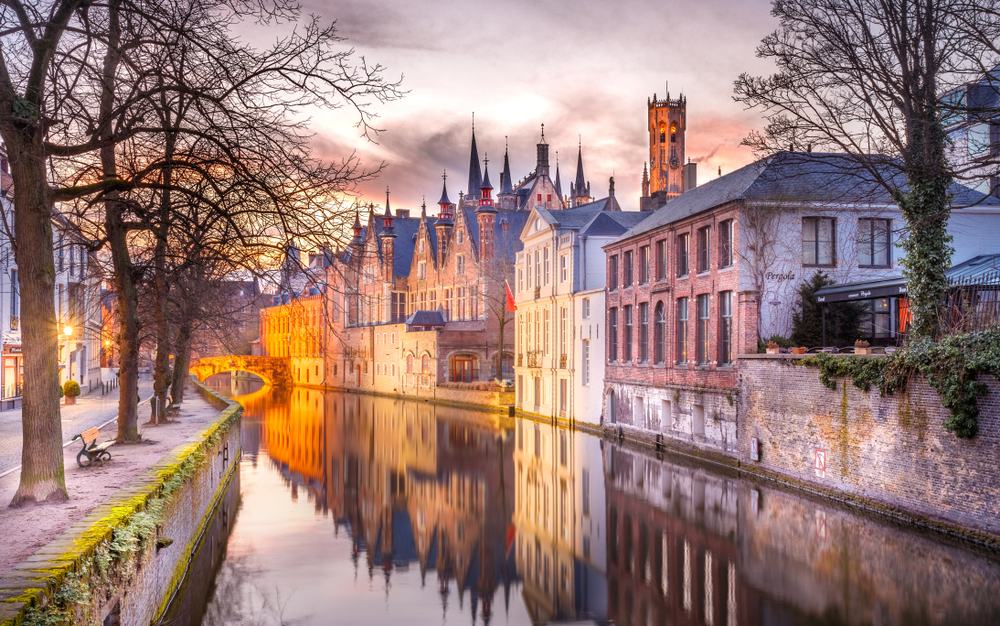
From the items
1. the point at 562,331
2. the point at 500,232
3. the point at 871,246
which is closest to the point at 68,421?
the point at 562,331

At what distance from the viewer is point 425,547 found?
54.9ft

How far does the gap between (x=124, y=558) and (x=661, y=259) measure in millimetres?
24643

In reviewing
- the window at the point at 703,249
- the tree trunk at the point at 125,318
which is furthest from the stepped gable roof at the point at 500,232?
the tree trunk at the point at 125,318

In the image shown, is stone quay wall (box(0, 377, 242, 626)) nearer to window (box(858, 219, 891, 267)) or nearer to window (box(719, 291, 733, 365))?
window (box(719, 291, 733, 365))

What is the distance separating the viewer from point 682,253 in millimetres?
28953

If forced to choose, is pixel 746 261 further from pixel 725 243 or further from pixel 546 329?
pixel 546 329

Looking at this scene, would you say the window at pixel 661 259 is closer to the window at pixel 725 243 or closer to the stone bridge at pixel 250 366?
the window at pixel 725 243

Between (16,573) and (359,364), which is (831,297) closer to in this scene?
(16,573)

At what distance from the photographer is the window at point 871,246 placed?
25000 mm

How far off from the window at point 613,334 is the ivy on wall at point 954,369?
17.9 m

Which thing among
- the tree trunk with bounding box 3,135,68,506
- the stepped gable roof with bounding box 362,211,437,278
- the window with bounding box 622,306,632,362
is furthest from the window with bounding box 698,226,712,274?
the stepped gable roof with bounding box 362,211,437,278

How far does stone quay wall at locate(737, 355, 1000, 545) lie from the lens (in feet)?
46.6

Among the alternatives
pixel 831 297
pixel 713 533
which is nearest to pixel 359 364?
pixel 831 297

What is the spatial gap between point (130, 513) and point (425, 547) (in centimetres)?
841
